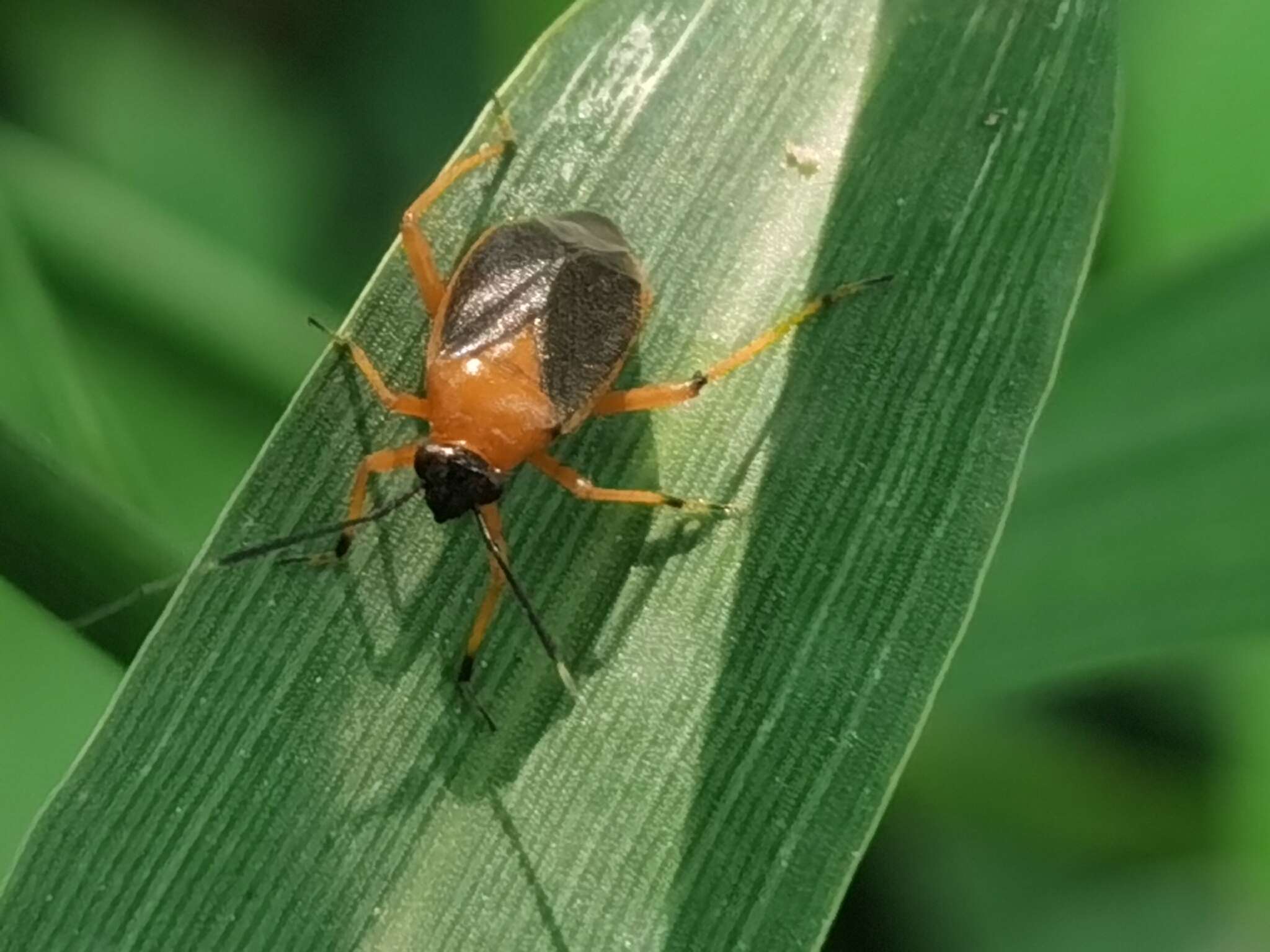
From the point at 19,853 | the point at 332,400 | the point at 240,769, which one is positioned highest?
the point at 332,400

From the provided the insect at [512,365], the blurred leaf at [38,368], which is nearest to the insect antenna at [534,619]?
the insect at [512,365]

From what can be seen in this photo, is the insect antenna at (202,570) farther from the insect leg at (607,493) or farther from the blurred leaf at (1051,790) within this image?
the blurred leaf at (1051,790)

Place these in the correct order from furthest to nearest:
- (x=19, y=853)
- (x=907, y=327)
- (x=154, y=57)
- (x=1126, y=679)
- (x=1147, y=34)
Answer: (x=154, y=57) < (x=1126, y=679) < (x=1147, y=34) < (x=907, y=327) < (x=19, y=853)

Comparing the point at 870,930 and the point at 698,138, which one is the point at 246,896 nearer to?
the point at 698,138

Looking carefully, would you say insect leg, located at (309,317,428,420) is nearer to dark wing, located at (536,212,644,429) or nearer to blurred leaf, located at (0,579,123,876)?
dark wing, located at (536,212,644,429)

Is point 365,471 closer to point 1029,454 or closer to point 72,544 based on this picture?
point 72,544

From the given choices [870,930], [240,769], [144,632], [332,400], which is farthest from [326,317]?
[870,930]

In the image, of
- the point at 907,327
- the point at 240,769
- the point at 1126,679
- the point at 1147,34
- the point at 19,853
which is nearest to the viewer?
the point at 19,853

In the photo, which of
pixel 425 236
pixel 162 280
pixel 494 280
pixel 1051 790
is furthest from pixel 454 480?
pixel 1051 790
